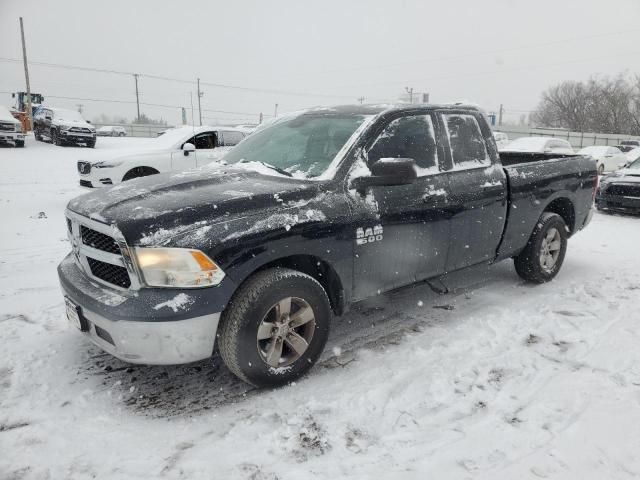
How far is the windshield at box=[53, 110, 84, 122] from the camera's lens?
22.5m

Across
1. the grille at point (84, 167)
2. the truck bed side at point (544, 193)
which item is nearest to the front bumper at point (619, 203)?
the truck bed side at point (544, 193)

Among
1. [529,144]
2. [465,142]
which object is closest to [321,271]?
[465,142]

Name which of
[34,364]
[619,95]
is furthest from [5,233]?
[619,95]

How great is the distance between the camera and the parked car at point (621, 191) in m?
9.81

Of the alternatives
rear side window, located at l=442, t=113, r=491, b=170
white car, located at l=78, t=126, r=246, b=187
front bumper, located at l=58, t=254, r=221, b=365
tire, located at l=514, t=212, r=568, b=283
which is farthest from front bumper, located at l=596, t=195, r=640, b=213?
front bumper, located at l=58, t=254, r=221, b=365

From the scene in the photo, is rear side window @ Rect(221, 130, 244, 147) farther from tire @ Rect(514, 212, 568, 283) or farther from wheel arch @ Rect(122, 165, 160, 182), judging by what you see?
tire @ Rect(514, 212, 568, 283)

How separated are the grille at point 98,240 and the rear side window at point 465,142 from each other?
2.72 meters

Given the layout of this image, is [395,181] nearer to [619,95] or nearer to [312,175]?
[312,175]

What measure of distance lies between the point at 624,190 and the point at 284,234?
9.55m

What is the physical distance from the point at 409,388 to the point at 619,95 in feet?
257

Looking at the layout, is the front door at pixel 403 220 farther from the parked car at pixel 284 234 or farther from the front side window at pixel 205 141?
the front side window at pixel 205 141

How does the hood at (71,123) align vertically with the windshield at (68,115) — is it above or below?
below

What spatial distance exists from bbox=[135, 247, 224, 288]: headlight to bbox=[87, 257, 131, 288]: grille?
20cm

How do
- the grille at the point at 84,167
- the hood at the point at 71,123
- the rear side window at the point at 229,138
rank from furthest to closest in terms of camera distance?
the hood at the point at 71,123, the rear side window at the point at 229,138, the grille at the point at 84,167
